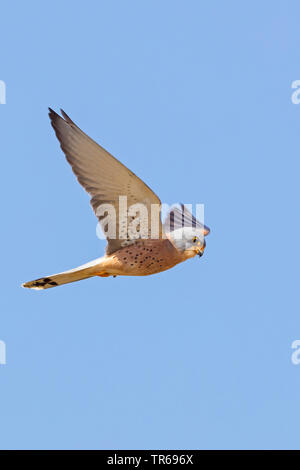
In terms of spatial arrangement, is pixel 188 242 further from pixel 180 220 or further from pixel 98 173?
pixel 180 220

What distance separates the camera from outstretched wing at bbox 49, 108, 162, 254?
A: 6449mm

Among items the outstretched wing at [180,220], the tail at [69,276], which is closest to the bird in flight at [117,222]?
the tail at [69,276]

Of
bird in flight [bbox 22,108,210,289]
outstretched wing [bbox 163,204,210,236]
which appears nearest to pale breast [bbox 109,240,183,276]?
bird in flight [bbox 22,108,210,289]

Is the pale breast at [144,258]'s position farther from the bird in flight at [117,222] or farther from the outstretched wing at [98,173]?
the outstretched wing at [98,173]

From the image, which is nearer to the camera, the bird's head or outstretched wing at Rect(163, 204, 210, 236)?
the bird's head

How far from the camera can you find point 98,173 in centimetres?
678

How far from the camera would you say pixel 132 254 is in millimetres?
7438

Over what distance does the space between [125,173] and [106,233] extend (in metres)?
0.90

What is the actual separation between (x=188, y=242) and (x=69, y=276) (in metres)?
1.45

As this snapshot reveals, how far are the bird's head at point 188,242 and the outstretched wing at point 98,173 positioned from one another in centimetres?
38

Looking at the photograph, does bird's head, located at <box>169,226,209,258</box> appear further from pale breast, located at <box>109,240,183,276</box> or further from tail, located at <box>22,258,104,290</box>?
tail, located at <box>22,258,104,290</box>

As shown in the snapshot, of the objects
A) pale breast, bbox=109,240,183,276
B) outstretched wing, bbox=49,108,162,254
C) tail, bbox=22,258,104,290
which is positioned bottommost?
tail, bbox=22,258,104,290

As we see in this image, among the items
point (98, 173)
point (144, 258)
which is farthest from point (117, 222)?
point (98, 173)
